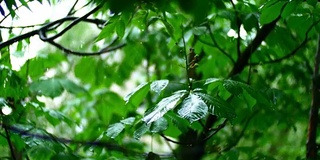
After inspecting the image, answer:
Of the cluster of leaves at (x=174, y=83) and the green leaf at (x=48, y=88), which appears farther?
the green leaf at (x=48, y=88)

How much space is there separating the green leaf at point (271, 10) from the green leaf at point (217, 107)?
36cm

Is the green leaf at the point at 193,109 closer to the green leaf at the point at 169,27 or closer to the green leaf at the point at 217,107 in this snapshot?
the green leaf at the point at 217,107

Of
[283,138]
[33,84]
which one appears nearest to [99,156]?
[33,84]

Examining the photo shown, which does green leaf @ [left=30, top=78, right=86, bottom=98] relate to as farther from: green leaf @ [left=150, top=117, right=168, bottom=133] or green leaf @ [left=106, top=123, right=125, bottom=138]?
green leaf @ [left=150, top=117, right=168, bottom=133]

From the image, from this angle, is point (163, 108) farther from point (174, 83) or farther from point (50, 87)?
point (50, 87)

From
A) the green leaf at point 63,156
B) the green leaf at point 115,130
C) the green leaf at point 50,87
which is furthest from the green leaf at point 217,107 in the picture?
the green leaf at point 50,87

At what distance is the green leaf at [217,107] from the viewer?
40.3 inches

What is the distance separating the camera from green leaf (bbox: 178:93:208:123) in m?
0.95

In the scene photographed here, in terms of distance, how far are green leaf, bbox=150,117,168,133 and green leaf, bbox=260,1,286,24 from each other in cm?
43

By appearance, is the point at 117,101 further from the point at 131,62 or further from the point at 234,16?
the point at 234,16

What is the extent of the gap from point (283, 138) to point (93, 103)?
1.49 metres

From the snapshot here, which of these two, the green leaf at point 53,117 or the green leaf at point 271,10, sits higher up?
the green leaf at point 271,10

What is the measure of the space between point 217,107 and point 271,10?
396 mm

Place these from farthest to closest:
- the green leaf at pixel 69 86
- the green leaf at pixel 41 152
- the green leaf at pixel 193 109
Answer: the green leaf at pixel 69 86, the green leaf at pixel 41 152, the green leaf at pixel 193 109
